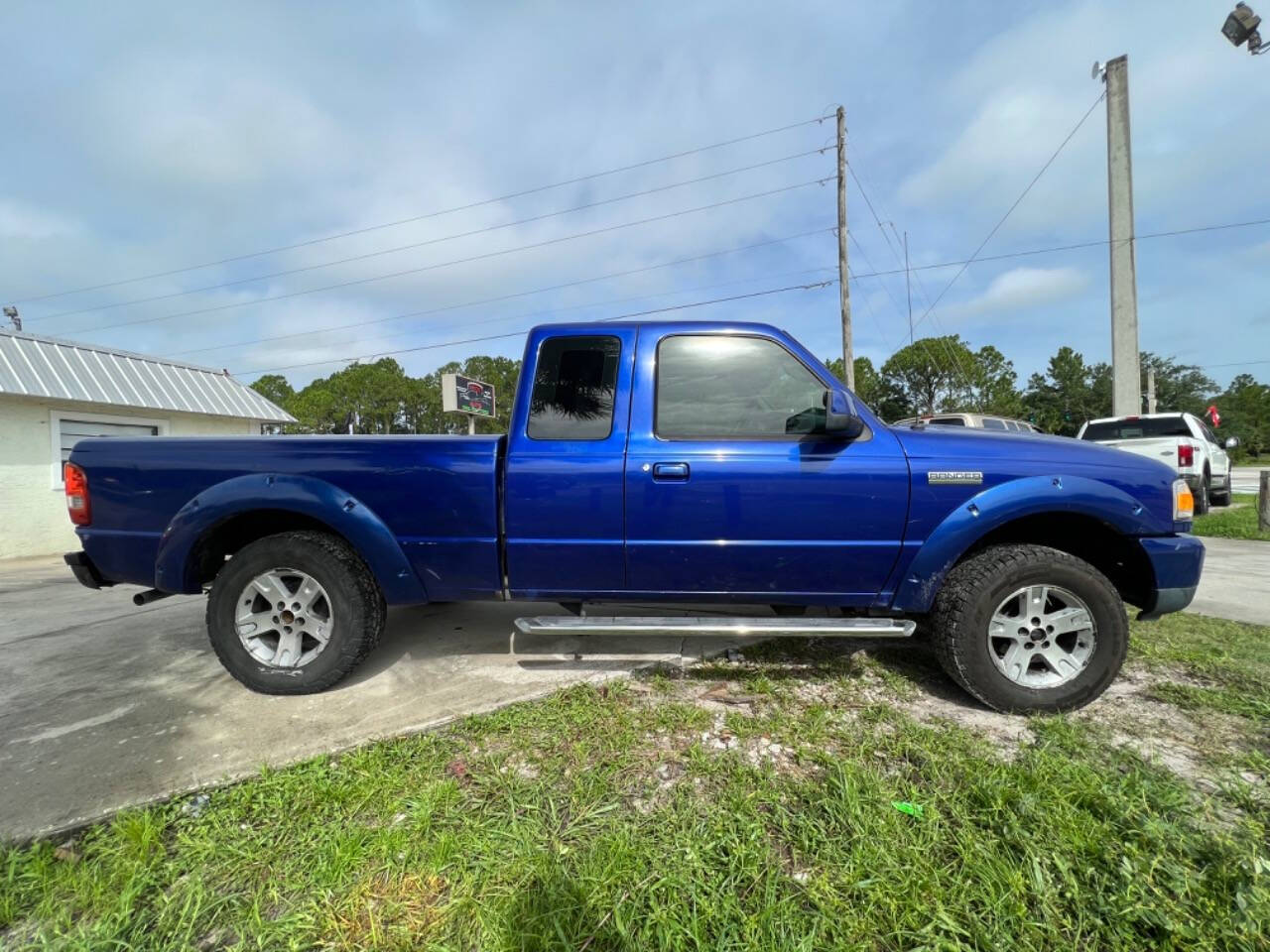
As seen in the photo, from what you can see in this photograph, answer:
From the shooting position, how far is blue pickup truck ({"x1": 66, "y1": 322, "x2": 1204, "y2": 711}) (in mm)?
2578

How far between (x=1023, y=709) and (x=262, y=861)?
321 centimetres

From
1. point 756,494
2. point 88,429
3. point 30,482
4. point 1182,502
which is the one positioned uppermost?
point 88,429

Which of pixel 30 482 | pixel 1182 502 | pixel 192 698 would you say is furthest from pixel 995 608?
pixel 30 482

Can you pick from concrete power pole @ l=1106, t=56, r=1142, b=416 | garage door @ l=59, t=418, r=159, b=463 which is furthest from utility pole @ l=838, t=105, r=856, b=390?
garage door @ l=59, t=418, r=159, b=463

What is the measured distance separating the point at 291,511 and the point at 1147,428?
12.6 m

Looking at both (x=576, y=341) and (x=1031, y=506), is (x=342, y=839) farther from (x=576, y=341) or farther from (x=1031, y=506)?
(x=1031, y=506)

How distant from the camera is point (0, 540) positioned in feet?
28.7

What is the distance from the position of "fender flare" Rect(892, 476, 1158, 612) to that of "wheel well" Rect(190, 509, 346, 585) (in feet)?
10.3

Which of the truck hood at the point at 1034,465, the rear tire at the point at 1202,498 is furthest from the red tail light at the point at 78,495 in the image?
the rear tire at the point at 1202,498

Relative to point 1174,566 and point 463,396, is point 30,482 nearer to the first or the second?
point 463,396

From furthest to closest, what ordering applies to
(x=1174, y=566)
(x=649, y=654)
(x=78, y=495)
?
(x=649, y=654) → (x=78, y=495) → (x=1174, y=566)

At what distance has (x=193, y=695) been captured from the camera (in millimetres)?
2857

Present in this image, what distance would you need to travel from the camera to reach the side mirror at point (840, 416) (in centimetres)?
247

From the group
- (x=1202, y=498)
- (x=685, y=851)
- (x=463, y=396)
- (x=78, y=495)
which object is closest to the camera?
(x=685, y=851)
